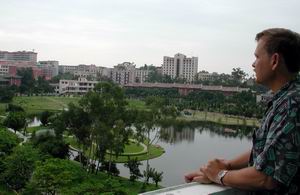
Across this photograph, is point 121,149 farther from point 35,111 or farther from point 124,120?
point 35,111

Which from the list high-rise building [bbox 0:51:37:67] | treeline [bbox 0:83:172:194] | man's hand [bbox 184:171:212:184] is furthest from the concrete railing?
high-rise building [bbox 0:51:37:67]

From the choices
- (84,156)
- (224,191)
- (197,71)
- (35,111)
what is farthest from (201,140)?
(197,71)

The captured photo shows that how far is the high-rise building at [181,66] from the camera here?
73.0 meters

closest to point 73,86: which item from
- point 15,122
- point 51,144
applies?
point 15,122

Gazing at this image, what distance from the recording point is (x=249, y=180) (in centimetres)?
119

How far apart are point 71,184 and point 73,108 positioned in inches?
174

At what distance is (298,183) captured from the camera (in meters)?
1.16

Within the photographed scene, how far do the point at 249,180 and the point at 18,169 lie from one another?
9583 millimetres

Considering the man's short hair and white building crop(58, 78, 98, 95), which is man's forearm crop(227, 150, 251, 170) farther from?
white building crop(58, 78, 98, 95)

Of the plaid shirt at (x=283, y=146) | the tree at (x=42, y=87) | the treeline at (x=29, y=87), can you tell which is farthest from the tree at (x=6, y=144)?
the tree at (x=42, y=87)

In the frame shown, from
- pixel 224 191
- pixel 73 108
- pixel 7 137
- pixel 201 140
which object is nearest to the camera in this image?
pixel 224 191

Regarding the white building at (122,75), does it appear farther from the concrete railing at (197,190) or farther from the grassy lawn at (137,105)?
the concrete railing at (197,190)

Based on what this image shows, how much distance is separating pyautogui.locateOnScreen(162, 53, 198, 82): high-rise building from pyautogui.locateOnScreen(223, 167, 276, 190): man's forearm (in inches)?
2826

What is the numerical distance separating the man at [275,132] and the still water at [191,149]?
37.3 feet
